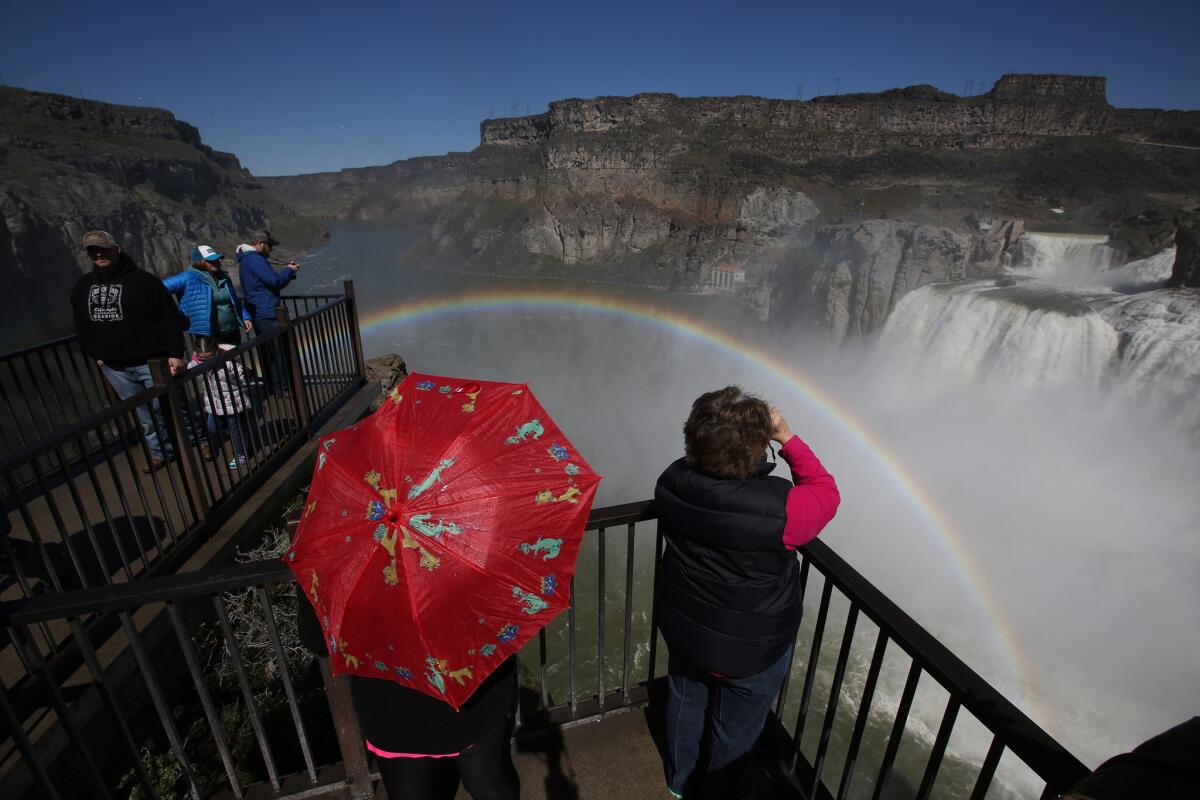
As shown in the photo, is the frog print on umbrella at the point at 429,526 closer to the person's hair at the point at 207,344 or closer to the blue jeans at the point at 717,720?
the blue jeans at the point at 717,720

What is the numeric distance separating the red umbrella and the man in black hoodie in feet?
13.8

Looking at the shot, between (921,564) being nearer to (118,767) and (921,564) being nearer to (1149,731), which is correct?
(1149,731)

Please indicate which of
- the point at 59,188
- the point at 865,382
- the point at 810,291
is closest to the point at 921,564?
the point at 865,382

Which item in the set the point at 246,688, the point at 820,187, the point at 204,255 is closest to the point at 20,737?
the point at 246,688

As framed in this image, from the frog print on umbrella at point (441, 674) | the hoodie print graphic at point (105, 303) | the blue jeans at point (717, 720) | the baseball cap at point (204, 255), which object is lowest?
the blue jeans at point (717, 720)

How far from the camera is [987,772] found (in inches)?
75.4

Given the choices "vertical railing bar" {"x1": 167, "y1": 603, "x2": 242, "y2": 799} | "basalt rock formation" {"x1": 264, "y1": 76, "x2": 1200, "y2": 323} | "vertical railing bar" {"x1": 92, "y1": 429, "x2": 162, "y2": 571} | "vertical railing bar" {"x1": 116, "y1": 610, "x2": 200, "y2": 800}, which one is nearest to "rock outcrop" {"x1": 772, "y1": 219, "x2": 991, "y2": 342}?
"basalt rock formation" {"x1": 264, "y1": 76, "x2": 1200, "y2": 323}

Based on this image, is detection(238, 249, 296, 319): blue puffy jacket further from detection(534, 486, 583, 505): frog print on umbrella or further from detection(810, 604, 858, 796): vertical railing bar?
detection(810, 604, 858, 796): vertical railing bar

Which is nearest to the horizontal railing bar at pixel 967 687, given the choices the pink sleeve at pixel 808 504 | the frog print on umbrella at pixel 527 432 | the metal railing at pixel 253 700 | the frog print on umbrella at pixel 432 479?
the metal railing at pixel 253 700

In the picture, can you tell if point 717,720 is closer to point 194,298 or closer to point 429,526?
point 429,526

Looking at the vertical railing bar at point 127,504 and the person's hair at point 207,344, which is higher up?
the person's hair at point 207,344

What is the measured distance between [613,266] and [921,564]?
104m

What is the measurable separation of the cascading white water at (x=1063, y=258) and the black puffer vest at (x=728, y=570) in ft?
134

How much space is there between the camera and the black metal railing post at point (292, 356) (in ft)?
20.2
